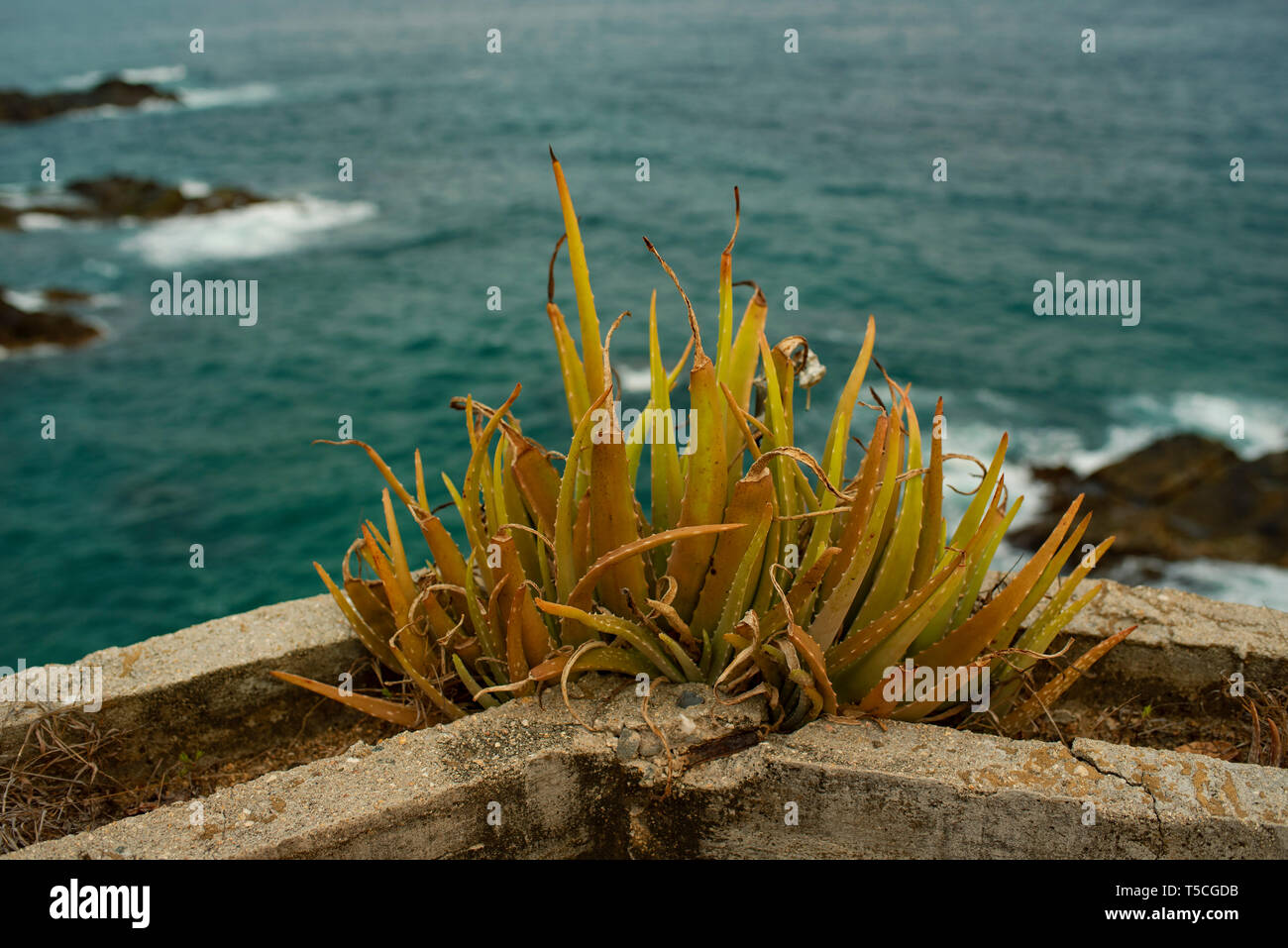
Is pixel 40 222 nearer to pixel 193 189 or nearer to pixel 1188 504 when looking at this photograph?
pixel 193 189

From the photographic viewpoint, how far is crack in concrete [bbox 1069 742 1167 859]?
1833mm

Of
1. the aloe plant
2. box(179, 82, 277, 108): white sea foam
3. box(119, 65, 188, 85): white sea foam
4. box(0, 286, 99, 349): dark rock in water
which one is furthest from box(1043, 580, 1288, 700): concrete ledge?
box(119, 65, 188, 85): white sea foam

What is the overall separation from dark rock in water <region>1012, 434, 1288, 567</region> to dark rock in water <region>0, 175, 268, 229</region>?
43.8 feet

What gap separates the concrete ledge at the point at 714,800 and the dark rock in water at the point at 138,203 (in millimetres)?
15019

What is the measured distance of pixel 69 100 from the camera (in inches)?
962

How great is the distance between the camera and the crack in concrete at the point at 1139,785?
183cm

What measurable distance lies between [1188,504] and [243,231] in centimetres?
1278

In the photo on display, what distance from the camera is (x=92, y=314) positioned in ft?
34.9

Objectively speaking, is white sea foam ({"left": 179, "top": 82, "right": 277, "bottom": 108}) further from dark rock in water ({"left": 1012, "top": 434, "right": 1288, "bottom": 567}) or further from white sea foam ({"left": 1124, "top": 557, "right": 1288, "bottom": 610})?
white sea foam ({"left": 1124, "top": 557, "right": 1288, "bottom": 610})

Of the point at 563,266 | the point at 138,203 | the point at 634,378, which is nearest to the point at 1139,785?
the point at 634,378

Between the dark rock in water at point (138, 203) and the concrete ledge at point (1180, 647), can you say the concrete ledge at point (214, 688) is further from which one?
the dark rock in water at point (138, 203)

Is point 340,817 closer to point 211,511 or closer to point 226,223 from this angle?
point 211,511

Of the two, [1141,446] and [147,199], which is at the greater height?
[147,199]
